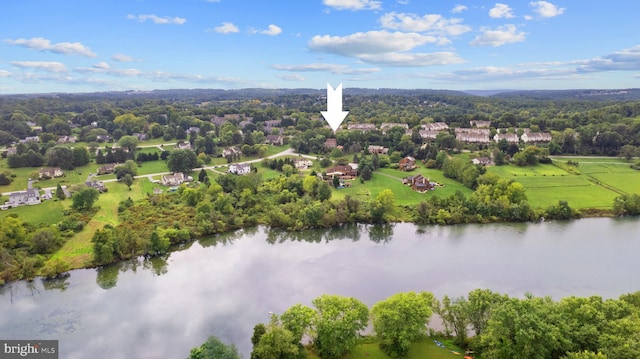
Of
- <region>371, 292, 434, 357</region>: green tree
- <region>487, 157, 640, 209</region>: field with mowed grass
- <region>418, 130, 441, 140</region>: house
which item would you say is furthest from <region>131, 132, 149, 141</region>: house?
<region>371, 292, 434, 357</region>: green tree

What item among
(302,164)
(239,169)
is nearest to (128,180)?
(239,169)

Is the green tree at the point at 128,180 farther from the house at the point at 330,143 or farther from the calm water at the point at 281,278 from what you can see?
the house at the point at 330,143

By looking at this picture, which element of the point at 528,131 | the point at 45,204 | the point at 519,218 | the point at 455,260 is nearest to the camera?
the point at 455,260

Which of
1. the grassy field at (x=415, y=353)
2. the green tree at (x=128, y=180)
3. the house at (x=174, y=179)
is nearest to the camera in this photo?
the grassy field at (x=415, y=353)

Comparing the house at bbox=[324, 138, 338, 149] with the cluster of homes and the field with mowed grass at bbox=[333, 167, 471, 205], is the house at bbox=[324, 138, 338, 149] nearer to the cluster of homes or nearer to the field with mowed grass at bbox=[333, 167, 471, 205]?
the cluster of homes

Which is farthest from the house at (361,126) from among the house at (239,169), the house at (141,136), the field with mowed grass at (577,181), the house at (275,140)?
the house at (141,136)

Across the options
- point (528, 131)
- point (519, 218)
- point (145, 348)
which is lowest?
point (145, 348)

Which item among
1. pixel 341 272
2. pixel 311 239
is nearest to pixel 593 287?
pixel 341 272

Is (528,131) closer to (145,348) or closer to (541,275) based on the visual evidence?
(541,275)
